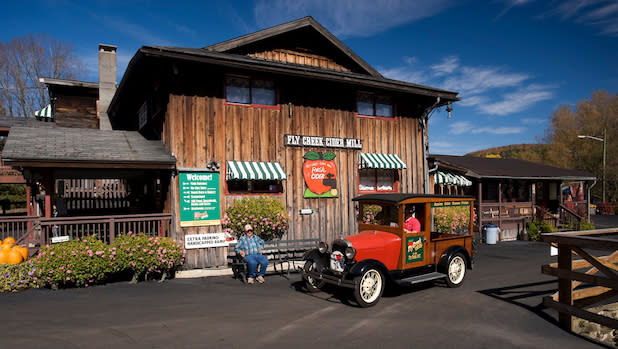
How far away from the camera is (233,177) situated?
35.3 feet

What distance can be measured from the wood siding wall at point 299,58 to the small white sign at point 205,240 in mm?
6130

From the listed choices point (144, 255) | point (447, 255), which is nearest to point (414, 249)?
point (447, 255)

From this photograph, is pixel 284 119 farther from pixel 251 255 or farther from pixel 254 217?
pixel 251 255

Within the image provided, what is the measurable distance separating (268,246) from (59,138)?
6445 millimetres

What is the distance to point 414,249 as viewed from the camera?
7.92 meters

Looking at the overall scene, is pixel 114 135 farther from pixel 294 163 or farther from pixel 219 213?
pixel 294 163

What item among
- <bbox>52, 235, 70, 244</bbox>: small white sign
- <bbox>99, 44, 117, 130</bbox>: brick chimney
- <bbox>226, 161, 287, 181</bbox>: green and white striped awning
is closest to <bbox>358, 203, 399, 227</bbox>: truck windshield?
<bbox>226, 161, 287, 181</bbox>: green and white striped awning

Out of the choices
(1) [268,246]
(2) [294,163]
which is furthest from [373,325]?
(2) [294,163]

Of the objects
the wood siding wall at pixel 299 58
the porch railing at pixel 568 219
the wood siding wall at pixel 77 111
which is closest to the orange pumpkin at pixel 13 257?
the wood siding wall at pixel 299 58

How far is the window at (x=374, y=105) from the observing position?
13664 mm

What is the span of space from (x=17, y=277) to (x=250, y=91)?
24.2ft

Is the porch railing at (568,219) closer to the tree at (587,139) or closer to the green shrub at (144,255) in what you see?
the green shrub at (144,255)

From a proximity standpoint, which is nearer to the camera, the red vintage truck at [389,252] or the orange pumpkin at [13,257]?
the red vintage truck at [389,252]

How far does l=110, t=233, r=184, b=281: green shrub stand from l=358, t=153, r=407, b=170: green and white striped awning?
6.68 metres
